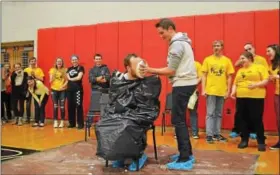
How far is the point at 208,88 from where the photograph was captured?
4637 mm

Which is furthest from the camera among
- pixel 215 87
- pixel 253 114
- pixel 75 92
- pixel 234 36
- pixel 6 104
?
pixel 6 104

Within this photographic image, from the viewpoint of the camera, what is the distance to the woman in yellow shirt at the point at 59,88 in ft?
20.7

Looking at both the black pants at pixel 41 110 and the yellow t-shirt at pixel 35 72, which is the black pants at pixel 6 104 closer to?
the yellow t-shirt at pixel 35 72

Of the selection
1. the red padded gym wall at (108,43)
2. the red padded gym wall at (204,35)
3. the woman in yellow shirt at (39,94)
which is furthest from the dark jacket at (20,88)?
the red padded gym wall at (204,35)

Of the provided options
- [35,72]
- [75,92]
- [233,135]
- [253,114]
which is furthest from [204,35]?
[35,72]

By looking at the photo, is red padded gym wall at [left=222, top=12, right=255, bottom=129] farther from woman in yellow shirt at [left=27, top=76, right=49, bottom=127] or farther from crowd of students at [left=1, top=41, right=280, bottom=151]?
woman in yellow shirt at [left=27, top=76, right=49, bottom=127]

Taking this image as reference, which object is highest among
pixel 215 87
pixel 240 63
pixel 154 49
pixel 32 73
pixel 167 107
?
pixel 154 49

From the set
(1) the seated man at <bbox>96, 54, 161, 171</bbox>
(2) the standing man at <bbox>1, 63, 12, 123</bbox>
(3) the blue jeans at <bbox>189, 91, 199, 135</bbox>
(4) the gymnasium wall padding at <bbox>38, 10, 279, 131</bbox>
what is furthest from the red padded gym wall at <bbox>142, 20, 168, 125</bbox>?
(2) the standing man at <bbox>1, 63, 12, 123</bbox>

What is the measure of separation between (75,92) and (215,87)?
2.87m

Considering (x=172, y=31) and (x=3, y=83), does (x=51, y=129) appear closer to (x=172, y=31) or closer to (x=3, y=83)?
(x=3, y=83)

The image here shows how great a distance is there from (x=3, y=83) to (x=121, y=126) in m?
5.21

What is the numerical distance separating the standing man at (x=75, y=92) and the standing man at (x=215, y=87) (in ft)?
8.49

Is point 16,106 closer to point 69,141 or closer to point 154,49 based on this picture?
point 69,141

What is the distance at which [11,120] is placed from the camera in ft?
24.0
